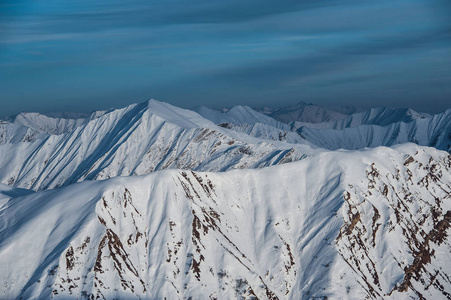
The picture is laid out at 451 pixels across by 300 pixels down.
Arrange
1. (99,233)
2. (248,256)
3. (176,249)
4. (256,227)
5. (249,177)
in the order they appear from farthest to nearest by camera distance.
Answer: (249,177) < (256,227) < (248,256) < (176,249) < (99,233)

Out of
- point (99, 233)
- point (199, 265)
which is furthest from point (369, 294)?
point (99, 233)

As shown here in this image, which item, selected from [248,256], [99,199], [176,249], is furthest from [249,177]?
[99,199]

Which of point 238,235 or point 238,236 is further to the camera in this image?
point 238,235

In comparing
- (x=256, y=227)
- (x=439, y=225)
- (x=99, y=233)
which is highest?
(x=99, y=233)

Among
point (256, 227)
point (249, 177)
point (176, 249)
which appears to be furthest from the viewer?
point (249, 177)

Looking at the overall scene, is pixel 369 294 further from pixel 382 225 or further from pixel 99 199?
pixel 99 199

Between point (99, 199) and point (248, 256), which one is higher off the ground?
point (99, 199)

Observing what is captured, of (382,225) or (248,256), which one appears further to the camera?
(382,225)
